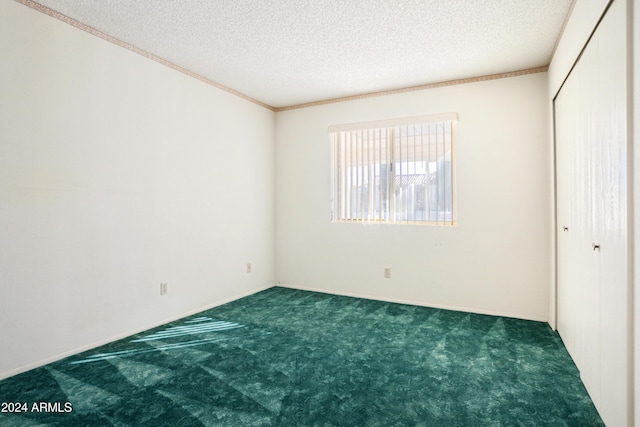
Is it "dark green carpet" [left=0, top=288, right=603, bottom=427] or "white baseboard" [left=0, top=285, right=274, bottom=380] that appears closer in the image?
"dark green carpet" [left=0, top=288, right=603, bottom=427]

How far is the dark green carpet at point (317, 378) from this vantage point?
1.89 meters

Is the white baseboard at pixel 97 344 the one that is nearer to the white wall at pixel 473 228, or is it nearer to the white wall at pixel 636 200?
the white wall at pixel 473 228

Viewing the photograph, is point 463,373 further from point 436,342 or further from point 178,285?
point 178,285

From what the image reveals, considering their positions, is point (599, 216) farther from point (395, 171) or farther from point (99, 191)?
point (99, 191)

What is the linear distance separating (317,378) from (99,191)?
2341 mm

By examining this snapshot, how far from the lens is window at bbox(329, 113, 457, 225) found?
13.1ft

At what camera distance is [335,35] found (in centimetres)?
287

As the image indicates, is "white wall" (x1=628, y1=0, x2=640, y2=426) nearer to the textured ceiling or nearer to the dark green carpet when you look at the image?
the dark green carpet

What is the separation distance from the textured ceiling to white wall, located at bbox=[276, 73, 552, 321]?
0.36 meters

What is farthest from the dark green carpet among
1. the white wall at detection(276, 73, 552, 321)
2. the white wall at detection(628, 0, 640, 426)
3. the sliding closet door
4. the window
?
the window

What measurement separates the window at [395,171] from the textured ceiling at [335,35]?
0.62m

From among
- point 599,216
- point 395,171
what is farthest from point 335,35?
point 599,216

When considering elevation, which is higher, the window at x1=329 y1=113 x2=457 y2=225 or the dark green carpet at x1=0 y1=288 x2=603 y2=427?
the window at x1=329 y1=113 x2=457 y2=225

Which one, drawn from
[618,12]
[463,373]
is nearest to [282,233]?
[463,373]
